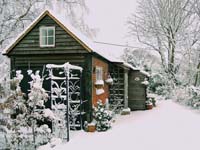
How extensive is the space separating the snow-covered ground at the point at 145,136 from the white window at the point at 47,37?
4422 mm

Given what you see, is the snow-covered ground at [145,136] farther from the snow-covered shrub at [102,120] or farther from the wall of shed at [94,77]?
the wall of shed at [94,77]

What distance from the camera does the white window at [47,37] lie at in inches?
569

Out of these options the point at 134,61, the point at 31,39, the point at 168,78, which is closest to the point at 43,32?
the point at 31,39

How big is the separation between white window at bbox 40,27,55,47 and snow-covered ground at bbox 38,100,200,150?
4422 millimetres

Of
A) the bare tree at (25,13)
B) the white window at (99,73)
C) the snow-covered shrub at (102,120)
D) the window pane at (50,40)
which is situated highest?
the bare tree at (25,13)

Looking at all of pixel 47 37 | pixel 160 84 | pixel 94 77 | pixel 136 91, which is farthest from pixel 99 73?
pixel 160 84

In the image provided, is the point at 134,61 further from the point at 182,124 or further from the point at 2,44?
the point at 182,124

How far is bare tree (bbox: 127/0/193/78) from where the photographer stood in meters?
29.0

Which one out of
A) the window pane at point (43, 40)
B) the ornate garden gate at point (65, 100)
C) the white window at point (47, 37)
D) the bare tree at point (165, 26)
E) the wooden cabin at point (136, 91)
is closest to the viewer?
the ornate garden gate at point (65, 100)

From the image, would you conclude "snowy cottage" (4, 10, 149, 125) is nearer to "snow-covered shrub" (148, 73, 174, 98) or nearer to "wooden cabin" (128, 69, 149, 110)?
"wooden cabin" (128, 69, 149, 110)

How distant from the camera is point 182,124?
1428 cm

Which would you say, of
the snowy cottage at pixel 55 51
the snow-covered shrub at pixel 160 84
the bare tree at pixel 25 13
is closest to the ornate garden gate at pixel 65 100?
the snowy cottage at pixel 55 51

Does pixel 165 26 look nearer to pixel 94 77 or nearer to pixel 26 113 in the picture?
pixel 94 77

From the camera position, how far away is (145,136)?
11.7 m
